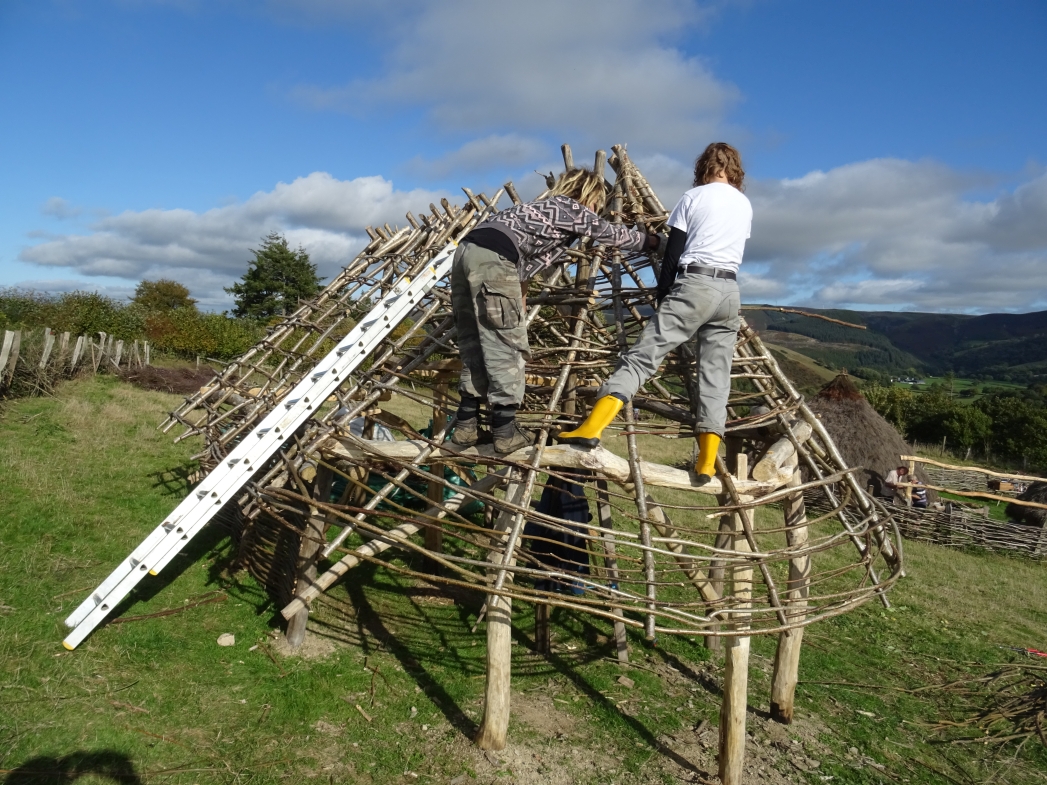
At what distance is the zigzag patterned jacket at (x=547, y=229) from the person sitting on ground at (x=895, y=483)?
45.1ft

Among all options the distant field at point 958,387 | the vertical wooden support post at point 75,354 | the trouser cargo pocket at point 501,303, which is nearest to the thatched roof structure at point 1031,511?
the trouser cargo pocket at point 501,303

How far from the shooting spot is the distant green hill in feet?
280

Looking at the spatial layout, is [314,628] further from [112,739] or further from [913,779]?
[913,779]

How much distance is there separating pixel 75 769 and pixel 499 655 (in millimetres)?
2297

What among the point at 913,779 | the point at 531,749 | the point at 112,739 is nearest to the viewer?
the point at 112,739

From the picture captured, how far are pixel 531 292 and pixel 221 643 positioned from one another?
3.61 m

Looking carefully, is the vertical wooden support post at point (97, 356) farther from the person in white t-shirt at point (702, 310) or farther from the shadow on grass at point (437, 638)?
the person in white t-shirt at point (702, 310)

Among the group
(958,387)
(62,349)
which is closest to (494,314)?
(62,349)

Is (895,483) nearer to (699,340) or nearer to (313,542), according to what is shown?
(699,340)

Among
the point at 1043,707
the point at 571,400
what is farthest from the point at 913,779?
the point at 571,400

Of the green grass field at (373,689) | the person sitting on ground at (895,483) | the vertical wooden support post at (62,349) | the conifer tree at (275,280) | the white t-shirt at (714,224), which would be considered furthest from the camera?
the conifer tree at (275,280)

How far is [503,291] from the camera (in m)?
3.62

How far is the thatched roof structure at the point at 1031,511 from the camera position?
1545 centimetres

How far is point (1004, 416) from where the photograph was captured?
28.2 m
